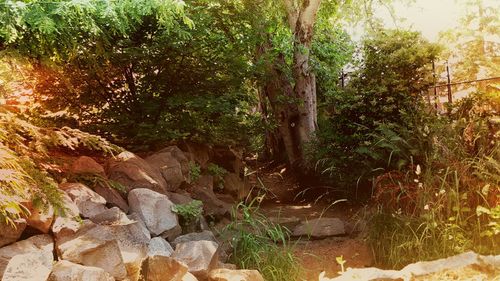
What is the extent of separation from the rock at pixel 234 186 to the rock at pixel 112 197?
3.31 metres

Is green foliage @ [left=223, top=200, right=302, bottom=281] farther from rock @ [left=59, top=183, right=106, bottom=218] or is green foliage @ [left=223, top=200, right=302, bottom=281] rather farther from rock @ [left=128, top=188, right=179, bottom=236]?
rock @ [left=59, top=183, right=106, bottom=218]

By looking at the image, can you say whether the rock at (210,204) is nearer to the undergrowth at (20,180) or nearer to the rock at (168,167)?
the rock at (168,167)

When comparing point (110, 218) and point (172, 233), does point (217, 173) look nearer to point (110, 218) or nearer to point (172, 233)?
point (172, 233)

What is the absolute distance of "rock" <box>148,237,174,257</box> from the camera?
4.26 meters

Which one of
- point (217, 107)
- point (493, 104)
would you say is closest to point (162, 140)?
point (217, 107)

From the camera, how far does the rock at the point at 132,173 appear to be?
5.52 m

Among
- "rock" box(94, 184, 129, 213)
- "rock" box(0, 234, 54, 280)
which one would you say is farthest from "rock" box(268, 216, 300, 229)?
"rock" box(0, 234, 54, 280)

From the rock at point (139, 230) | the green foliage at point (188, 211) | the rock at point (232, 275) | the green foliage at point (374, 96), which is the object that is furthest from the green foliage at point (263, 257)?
the green foliage at point (374, 96)

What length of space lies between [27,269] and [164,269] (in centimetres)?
103

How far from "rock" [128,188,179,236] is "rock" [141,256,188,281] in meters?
0.93

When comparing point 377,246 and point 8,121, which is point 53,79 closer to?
point 8,121

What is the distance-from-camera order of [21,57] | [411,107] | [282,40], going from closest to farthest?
1. [21,57]
2. [411,107]
3. [282,40]

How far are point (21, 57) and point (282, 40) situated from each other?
7.57 metres

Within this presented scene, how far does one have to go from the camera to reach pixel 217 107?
7.13 m
